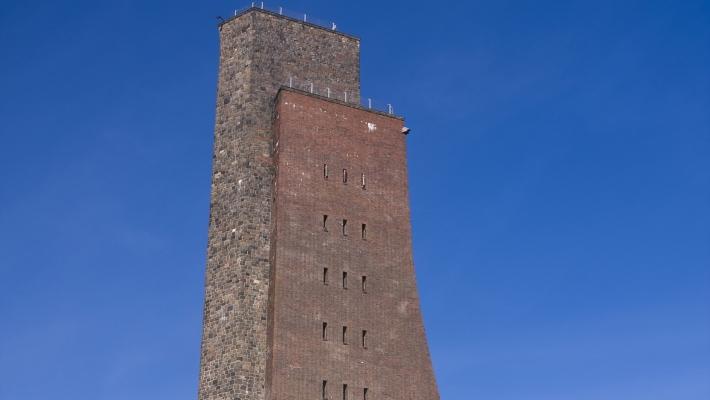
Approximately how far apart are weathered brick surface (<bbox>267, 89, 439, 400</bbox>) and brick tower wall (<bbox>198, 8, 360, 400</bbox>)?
0.93m

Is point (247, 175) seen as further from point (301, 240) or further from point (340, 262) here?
point (340, 262)

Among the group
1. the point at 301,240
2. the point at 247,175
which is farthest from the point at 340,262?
the point at 247,175

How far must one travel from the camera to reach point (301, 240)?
5209 cm

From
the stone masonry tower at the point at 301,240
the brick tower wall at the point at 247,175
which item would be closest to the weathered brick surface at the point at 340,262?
the stone masonry tower at the point at 301,240

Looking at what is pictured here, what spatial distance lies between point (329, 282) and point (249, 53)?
12522 millimetres

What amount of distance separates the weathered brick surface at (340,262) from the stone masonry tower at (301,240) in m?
0.06

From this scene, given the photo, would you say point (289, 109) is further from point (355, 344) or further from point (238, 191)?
point (355, 344)

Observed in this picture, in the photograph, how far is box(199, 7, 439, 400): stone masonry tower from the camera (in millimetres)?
50188

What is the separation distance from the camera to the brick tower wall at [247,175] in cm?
5041

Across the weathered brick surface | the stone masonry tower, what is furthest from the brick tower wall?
the weathered brick surface

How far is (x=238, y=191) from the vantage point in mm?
53500

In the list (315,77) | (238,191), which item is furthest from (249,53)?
(238,191)

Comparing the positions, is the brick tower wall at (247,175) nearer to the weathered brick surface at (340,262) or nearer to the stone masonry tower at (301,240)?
the stone masonry tower at (301,240)

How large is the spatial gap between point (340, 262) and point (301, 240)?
212 centimetres
